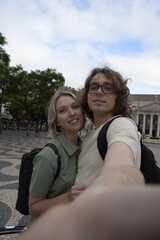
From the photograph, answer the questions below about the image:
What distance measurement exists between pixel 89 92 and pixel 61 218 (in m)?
1.43

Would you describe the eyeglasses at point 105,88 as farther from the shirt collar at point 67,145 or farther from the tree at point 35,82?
the tree at point 35,82

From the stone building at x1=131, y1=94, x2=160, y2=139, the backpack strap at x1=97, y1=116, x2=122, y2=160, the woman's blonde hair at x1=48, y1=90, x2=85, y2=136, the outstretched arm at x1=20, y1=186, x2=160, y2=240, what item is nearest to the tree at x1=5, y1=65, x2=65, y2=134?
the woman's blonde hair at x1=48, y1=90, x2=85, y2=136

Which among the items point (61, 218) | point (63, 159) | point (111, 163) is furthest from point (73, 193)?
point (61, 218)

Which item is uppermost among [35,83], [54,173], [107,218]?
[35,83]

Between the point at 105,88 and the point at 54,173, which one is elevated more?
the point at 105,88

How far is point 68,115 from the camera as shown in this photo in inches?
70.9

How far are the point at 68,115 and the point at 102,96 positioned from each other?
1.09ft

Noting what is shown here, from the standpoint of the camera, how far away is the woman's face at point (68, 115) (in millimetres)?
1798

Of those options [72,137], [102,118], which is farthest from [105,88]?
[72,137]

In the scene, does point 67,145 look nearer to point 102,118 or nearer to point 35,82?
point 102,118

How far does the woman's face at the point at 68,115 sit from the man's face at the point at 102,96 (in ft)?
0.67

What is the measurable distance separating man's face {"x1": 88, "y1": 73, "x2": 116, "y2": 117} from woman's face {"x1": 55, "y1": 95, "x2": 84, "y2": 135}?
20 centimetres

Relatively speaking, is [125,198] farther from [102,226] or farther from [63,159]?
[63,159]

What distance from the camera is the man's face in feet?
5.23
